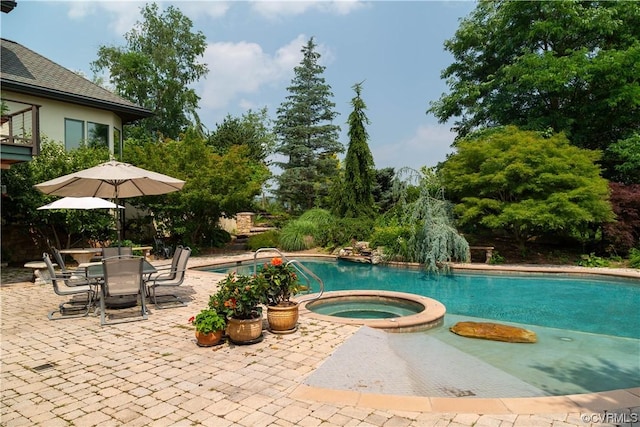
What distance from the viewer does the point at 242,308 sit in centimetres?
445

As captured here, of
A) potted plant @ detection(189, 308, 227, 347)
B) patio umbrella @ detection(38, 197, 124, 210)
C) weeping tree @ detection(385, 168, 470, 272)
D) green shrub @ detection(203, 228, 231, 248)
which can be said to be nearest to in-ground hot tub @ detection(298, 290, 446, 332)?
potted plant @ detection(189, 308, 227, 347)

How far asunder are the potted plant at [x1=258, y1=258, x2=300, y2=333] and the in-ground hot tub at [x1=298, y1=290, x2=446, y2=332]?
103cm

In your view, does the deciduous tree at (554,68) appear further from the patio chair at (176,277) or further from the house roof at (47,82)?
the house roof at (47,82)

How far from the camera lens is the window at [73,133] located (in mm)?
12727

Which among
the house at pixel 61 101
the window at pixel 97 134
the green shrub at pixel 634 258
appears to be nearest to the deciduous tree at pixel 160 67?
the house at pixel 61 101

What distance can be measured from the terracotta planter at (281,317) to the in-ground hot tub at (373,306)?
3.34 feet

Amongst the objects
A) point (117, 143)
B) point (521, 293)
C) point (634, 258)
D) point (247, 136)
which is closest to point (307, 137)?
point (247, 136)

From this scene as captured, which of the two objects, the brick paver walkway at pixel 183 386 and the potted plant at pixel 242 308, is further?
the potted plant at pixel 242 308

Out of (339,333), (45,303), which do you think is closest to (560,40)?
(339,333)

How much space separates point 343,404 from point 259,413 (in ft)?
2.19

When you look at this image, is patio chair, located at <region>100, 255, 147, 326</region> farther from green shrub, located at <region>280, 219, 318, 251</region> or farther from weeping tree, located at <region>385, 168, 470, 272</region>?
green shrub, located at <region>280, 219, 318, 251</region>

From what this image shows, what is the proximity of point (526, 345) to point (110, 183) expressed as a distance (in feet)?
24.3

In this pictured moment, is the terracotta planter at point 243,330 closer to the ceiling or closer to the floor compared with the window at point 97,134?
closer to the floor
